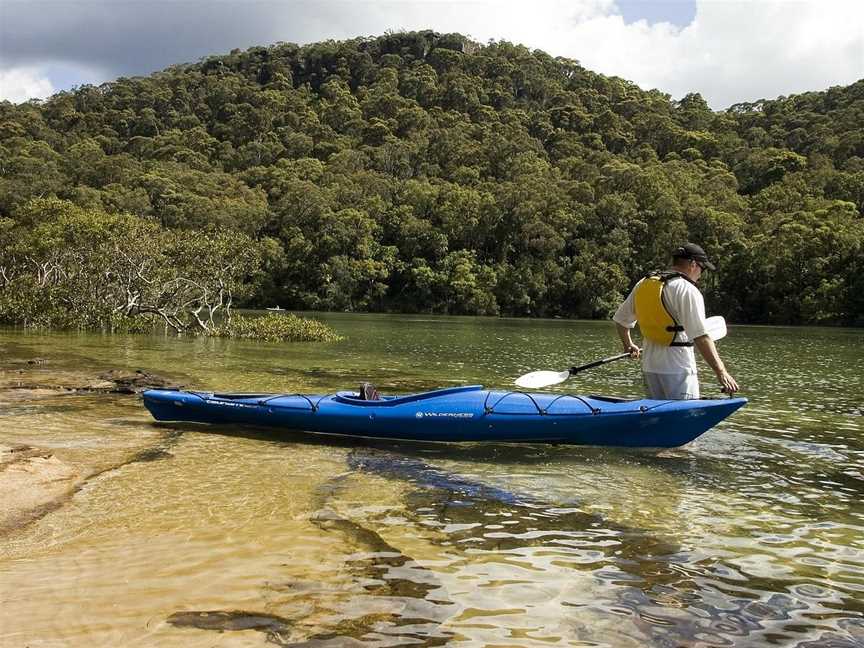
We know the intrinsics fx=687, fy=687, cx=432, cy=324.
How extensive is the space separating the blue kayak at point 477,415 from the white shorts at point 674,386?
0.12 meters

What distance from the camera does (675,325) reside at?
22.4ft

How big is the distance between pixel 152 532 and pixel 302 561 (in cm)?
125

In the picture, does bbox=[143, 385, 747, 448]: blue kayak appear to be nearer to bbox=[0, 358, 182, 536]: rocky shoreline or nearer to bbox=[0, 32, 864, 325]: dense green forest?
bbox=[0, 358, 182, 536]: rocky shoreline

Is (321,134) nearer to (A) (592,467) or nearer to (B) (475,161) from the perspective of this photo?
(B) (475,161)

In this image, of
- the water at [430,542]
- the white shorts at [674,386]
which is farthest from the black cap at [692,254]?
the water at [430,542]

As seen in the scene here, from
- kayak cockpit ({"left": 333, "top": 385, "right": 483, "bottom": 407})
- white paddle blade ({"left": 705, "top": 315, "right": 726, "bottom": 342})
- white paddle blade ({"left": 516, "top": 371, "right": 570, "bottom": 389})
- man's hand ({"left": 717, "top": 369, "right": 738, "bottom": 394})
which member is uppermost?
white paddle blade ({"left": 705, "top": 315, "right": 726, "bottom": 342})

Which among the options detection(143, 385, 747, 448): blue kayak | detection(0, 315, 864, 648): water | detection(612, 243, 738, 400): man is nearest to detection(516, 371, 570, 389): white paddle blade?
detection(143, 385, 747, 448): blue kayak

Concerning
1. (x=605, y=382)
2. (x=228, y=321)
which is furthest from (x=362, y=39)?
(x=605, y=382)

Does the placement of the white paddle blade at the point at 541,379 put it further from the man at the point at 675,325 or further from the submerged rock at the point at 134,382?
the submerged rock at the point at 134,382

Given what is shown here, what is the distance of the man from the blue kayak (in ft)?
0.80

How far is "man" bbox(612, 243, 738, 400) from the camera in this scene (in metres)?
6.58

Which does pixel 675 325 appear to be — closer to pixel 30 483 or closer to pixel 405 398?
pixel 405 398

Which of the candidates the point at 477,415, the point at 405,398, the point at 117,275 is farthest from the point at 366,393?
the point at 117,275

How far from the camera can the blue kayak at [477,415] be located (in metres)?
7.30
